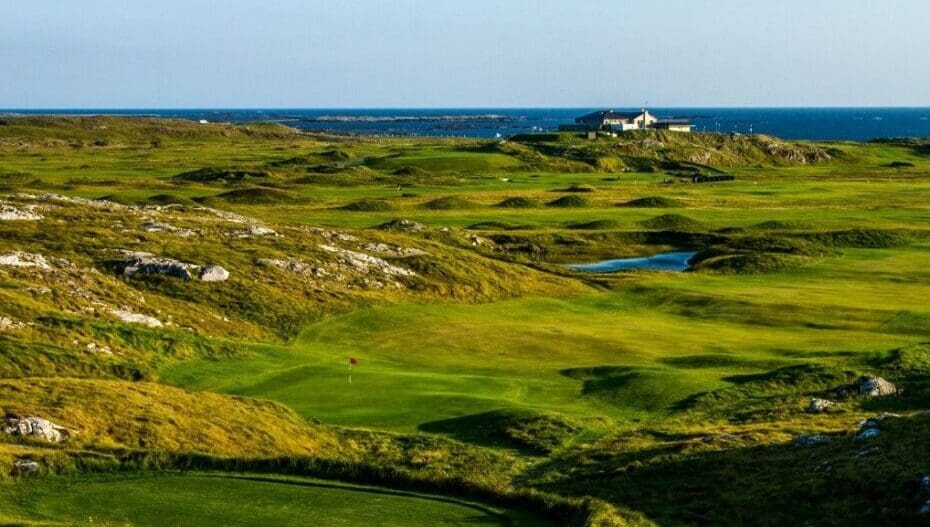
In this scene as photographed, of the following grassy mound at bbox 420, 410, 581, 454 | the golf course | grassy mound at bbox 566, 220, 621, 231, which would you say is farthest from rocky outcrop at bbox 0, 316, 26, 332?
grassy mound at bbox 566, 220, 621, 231

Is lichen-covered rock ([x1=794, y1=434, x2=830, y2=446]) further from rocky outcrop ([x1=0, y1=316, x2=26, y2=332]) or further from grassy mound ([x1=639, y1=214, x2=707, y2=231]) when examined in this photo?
grassy mound ([x1=639, y1=214, x2=707, y2=231])

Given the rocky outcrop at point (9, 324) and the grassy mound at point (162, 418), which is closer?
the grassy mound at point (162, 418)

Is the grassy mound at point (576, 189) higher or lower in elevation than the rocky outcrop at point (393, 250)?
lower

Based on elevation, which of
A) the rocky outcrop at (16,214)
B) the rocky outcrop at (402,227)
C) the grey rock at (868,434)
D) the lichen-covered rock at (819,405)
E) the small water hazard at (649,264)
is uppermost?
the rocky outcrop at (16,214)

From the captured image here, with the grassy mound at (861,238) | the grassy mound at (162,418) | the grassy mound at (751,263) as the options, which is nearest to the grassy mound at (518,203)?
the grassy mound at (861,238)

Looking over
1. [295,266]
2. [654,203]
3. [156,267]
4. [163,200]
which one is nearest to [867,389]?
[295,266]

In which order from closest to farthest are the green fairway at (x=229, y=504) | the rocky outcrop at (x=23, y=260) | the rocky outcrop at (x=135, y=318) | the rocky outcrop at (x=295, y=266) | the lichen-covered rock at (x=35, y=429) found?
the green fairway at (x=229, y=504)
the lichen-covered rock at (x=35, y=429)
the rocky outcrop at (x=135, y=318)
the rocky outcrop at (x=23, y=260)
the rocky outcrop at (x=295, y=266)

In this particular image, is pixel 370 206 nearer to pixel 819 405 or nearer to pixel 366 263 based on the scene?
pixel 366 263

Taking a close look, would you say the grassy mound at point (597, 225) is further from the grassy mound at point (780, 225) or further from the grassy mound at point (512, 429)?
the grassy mound at point (512, 429)
